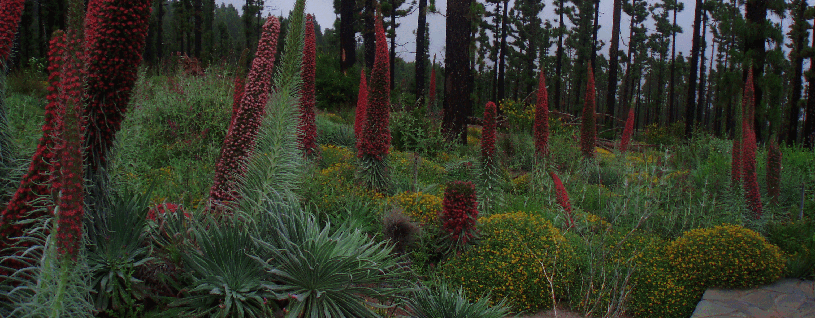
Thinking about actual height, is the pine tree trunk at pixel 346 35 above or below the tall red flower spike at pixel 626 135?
above

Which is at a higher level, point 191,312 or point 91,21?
point 91,21

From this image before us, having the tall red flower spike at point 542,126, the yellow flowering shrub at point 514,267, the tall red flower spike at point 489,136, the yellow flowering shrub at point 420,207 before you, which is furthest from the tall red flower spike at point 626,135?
the yellow flowering shrub at point 420,207

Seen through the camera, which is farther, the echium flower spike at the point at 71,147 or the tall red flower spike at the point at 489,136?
the tall red flower spike at the point at 489,136

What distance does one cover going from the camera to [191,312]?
6.87 feet

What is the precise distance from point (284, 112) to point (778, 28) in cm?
1358

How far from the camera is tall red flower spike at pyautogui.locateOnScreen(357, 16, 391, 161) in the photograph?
17.9 ft

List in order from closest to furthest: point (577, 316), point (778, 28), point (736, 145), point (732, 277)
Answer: point (577, 316), point (732, 277), point (736, 145), point (778, 28)

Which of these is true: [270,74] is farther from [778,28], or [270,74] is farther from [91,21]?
[778,28]

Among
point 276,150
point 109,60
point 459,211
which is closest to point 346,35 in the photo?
point 459,211

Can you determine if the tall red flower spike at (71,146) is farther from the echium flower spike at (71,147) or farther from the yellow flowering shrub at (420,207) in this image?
the yellow flowering shrub at (420,207)

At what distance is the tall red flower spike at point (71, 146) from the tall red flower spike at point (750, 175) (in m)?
6.43

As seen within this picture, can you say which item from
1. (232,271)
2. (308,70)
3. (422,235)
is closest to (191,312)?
(232,271)

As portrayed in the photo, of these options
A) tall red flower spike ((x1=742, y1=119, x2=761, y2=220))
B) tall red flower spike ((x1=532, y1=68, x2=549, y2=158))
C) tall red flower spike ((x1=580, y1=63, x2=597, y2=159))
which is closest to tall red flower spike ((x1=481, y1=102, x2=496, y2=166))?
tall red flower spike ((x1=532, y1=68, x2=549, y2=158))

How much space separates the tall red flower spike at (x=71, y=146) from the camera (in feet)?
3.06
